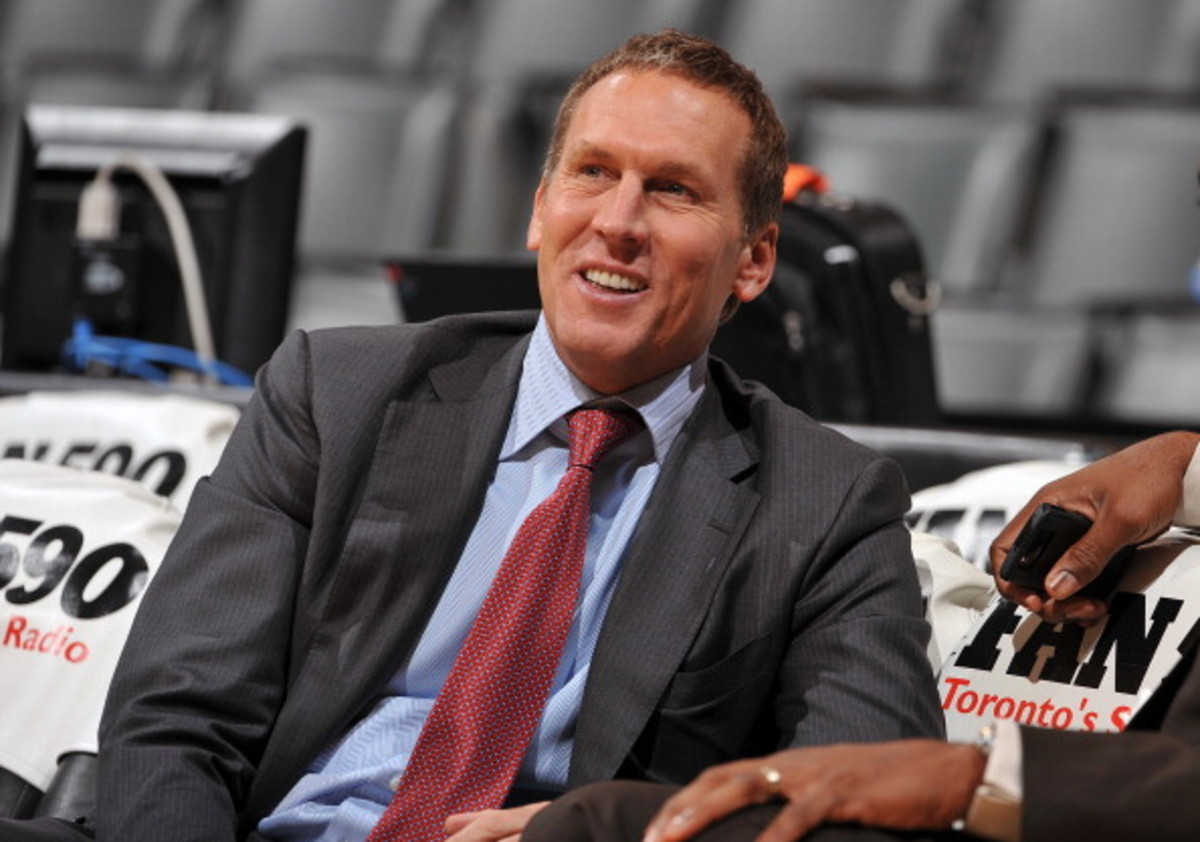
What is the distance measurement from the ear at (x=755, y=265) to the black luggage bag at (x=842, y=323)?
95cm

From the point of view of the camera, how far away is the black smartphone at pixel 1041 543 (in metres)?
1.84

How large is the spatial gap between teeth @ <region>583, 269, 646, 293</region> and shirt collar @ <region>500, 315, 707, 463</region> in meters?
0.10

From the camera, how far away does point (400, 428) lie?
6.41 ft

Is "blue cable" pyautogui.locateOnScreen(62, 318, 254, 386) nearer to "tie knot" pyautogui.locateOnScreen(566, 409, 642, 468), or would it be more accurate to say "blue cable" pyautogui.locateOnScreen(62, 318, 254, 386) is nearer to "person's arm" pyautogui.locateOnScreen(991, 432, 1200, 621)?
"tie knot" pyautogui.locateOnScreen(566, 409, 642, 468)

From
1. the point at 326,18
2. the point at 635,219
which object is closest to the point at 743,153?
the point at 635,219

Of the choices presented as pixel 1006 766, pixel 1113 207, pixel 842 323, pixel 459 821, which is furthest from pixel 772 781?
pixel 1113 207

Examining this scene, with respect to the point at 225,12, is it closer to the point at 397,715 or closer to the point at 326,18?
the point at 326,18

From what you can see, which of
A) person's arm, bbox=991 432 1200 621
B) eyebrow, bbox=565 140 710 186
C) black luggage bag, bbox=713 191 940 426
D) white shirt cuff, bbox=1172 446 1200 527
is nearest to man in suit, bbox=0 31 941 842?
eyebrow, bbox=565 140 710 186

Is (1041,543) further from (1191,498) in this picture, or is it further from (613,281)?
(613,281)

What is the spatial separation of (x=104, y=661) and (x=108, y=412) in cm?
58

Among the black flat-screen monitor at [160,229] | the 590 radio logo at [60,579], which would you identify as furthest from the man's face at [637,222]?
the black flat-screen monitor at [160,229]

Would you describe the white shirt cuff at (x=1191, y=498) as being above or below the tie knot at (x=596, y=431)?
above

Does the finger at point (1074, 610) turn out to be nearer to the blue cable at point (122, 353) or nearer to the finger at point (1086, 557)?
the finger at point (1086, 557)

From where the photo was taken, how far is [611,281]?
6.31 ft
